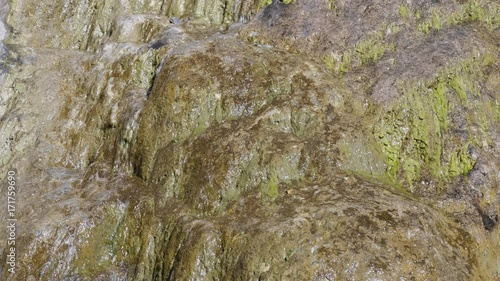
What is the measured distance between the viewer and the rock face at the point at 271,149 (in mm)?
9469

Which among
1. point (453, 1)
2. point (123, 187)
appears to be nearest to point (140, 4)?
point (123, 187)

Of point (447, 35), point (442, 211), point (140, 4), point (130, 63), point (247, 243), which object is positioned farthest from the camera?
point (140, 4)

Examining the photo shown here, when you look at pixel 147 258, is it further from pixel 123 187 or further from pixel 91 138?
pixel 91 138

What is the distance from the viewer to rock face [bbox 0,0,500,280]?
31.1 ft

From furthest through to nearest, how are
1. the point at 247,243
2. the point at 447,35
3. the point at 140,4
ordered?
the point at 140,4 < the point at 447,35 < the point at 247,243

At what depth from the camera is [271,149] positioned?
11188 millimetres

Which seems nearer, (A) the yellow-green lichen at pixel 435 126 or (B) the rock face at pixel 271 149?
(B) the rock face at pixel 271 149

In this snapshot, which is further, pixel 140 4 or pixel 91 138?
pixel 140 4

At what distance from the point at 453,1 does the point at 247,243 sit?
9452 millimetres

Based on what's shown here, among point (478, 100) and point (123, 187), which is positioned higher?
point (478, 100)

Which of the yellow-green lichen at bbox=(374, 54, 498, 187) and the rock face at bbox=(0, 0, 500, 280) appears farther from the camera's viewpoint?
the yellow-green lichen at bbox=(374, 54, 498, 187)

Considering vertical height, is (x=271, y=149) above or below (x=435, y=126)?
below

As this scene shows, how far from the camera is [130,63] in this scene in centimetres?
1507

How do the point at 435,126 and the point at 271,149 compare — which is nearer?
the point at 271,149
